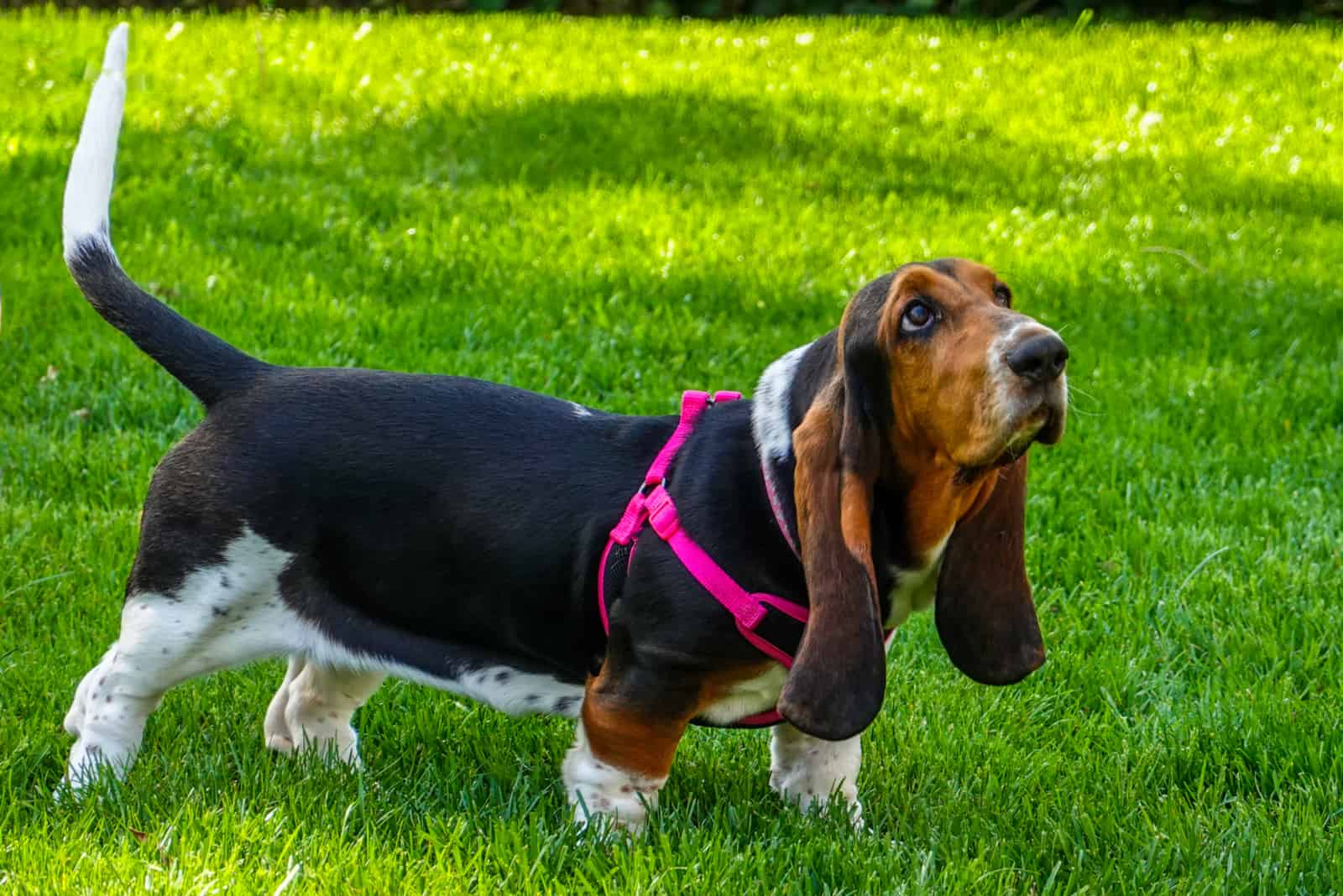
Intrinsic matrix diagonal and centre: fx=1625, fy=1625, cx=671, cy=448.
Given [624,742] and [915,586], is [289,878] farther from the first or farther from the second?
[915,586]

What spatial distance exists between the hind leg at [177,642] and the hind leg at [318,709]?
0.24 metres

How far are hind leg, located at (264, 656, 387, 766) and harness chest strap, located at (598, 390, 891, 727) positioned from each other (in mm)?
821

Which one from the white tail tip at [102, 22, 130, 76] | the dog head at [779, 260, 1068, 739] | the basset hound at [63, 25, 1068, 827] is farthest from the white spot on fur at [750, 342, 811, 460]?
the white tail tip at [102, 22, 130, 76]

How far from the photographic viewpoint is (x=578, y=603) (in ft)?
11.0

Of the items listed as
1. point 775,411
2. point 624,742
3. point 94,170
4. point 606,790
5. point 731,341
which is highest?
point 94,170

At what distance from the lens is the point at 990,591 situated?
323 cm

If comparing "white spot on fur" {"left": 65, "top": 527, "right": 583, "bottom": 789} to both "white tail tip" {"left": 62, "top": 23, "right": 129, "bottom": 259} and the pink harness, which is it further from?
"white tail tip" {"left": 62, "top": 23, "right": 129, "bottom": 259}

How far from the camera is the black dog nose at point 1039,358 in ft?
8.87

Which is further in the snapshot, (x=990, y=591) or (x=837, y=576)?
(x=990, y=591)

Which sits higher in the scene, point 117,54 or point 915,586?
point 117,54

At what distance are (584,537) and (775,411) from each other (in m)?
Answer: 0.48

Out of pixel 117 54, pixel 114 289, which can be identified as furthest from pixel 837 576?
pixel 117 54

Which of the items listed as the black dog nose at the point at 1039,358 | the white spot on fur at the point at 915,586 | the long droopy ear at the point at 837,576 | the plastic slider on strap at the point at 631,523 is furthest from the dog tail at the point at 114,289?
the black dog nose at the point at 1039,358

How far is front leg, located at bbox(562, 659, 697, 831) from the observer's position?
314 centimetres
